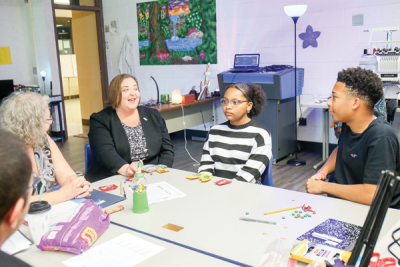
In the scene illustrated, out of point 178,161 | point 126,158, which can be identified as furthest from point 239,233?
point 178,161

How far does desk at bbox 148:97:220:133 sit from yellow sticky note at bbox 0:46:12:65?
2.85 metres

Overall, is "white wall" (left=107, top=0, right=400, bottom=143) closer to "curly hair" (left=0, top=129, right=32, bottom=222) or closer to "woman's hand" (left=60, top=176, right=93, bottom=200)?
"woman's hand" (left=60, top=176, right=93, bottom=200)

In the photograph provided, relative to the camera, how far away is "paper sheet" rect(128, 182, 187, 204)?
171 cm

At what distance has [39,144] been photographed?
6.19 feet

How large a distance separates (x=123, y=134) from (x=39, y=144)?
2.15ft

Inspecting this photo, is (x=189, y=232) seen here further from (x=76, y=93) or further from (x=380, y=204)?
(x=76, y=93)

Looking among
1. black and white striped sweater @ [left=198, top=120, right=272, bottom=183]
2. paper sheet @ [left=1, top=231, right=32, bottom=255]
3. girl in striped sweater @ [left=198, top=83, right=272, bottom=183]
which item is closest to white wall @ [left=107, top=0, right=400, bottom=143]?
girl in striped sweater @ [left=198, top=83, right=272, bottom=183]

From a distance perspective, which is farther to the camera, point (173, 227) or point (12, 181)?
point (173, 227)

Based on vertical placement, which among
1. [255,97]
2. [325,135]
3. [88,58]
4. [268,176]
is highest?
[88,58]

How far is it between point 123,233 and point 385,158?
1.09 metres

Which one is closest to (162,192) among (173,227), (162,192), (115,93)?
(162,192)

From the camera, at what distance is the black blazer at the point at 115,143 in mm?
2347

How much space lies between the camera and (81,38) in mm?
6824

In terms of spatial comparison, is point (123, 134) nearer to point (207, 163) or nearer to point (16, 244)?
point (207, 163)
